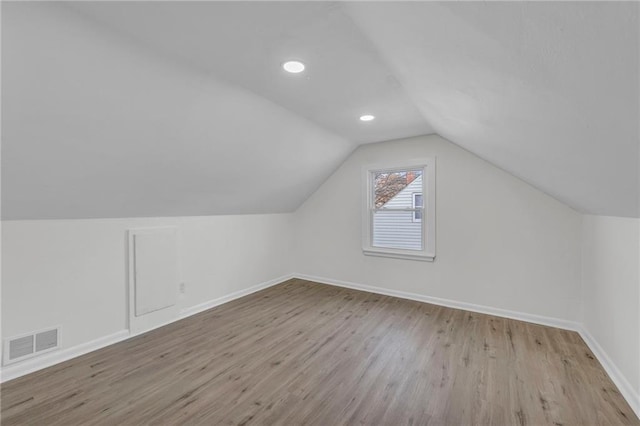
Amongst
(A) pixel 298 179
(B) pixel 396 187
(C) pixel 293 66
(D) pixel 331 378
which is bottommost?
(D) pixel 331 378

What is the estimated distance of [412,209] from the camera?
372 centimetres

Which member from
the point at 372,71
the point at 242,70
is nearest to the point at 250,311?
the point at 242,70

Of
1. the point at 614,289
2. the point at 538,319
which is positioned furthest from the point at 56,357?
the point at 538,319

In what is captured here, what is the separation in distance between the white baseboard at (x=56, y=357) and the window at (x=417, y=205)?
3609mm

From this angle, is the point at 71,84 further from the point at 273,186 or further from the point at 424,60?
the point at 273,186

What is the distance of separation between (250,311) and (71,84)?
2714 millimetres

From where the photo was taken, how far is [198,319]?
3.07 m

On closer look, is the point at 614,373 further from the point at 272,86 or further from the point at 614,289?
the point at 272,86

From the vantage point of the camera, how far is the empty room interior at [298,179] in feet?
3.80

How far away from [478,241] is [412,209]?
0.89 m

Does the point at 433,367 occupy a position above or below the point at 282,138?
below

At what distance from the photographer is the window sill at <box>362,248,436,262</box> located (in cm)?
353

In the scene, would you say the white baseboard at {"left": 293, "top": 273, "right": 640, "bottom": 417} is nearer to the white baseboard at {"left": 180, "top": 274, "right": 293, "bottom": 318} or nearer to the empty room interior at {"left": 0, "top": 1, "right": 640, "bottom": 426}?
the empty room interior at {"left": 0, "top": 1, "right": 640, "bottom": 426}

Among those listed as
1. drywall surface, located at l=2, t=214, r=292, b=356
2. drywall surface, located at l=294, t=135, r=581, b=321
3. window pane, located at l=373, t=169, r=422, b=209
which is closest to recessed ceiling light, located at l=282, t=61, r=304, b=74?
drywall surface, located at l=2, t=214, r=292, b=356
